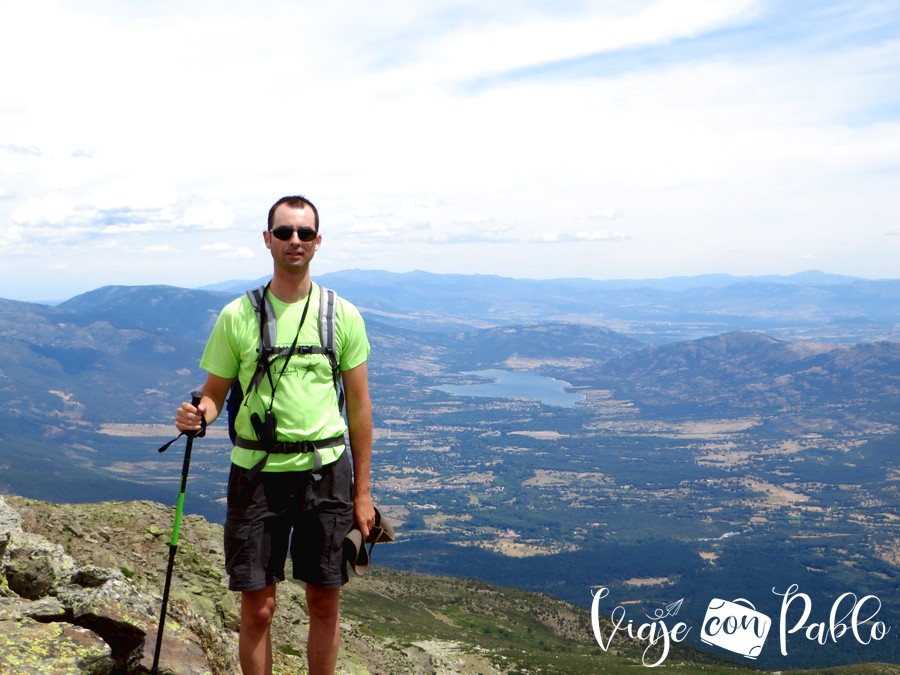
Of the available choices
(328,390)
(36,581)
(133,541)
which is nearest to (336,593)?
(328,390)

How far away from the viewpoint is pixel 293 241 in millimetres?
8258

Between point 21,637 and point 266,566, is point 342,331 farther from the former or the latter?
point 21,637

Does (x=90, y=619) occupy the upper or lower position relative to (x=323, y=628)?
A: lower

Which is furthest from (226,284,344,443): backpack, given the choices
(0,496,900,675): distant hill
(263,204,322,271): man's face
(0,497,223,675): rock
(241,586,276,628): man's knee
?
(0,496,900,675): distant hill

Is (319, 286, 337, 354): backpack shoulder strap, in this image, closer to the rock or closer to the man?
the man

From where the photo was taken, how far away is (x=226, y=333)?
7965 millimetres

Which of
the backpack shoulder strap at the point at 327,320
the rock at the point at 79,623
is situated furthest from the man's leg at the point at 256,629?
the backpack shoulder strap at the point at 327,320

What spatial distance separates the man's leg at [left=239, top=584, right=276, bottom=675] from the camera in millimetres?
8378

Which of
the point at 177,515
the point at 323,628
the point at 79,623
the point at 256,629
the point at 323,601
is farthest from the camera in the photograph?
the point at 79,623

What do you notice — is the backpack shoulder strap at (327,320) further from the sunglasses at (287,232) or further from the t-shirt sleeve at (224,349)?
the t-shirt sleeve at (224,349)

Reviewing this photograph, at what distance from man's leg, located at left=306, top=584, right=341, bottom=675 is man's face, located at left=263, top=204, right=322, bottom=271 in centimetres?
367

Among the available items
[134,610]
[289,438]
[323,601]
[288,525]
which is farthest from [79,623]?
[289,438]

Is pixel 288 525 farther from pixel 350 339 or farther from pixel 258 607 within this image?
pixel 350 339

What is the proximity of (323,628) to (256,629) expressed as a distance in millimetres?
764
